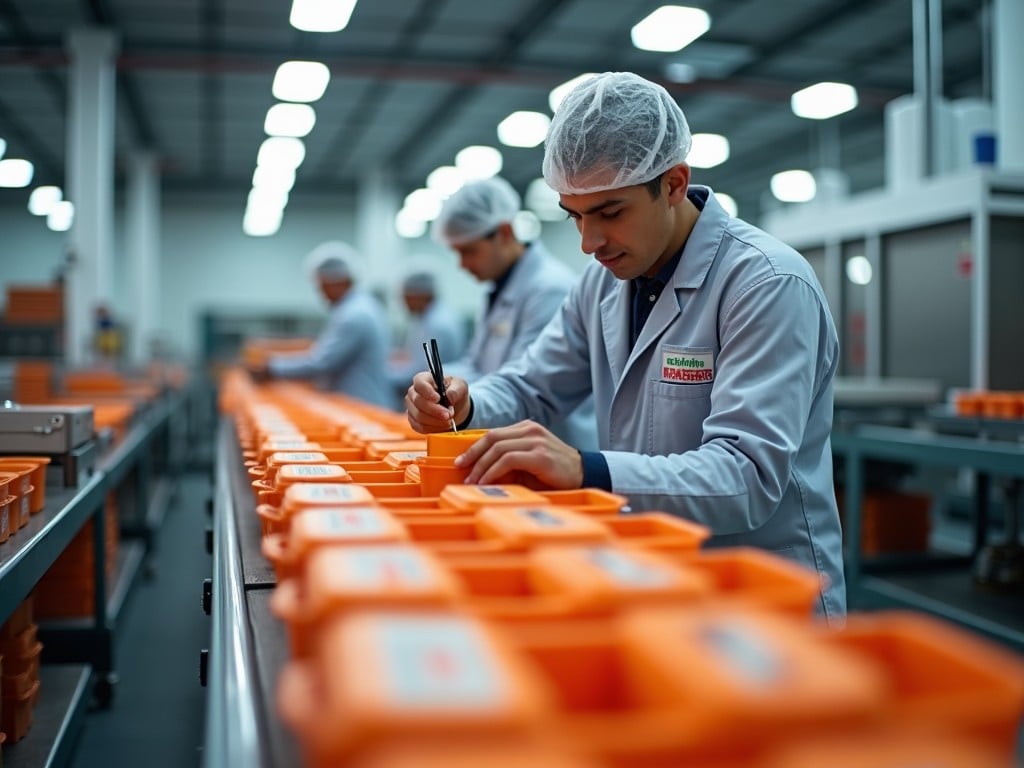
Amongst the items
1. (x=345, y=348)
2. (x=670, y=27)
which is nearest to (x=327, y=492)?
(x=345, y=348)

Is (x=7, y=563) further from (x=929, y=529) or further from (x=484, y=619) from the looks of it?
(x=929, y=529)

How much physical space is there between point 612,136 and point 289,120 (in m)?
8.65

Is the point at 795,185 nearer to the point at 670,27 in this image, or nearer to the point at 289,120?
the point at 670,27

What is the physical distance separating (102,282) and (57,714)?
16.3 feet

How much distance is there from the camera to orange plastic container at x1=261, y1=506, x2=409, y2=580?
0.81 m

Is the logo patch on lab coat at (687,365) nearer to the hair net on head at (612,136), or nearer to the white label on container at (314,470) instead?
the hair net on head at (612,136)

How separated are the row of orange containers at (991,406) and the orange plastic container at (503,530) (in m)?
2.69

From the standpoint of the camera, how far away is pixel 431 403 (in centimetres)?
171

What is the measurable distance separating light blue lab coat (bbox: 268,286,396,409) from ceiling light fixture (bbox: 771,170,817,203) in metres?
7.93

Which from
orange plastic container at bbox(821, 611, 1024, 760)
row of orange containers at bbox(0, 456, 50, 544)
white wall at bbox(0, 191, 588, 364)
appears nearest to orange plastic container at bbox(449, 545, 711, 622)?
orange plastic container at bbox(821, 611, 1024, 760)

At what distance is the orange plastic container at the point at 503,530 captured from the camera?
0.86 m

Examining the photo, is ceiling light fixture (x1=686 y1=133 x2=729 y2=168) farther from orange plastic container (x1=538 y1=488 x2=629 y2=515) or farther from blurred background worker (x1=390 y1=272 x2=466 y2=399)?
orange plastic container (x1=538 y1=488 x2=629 y2=515)

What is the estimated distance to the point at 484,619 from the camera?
26.1 inches

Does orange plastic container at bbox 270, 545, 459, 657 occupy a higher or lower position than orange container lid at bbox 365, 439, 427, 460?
lower
